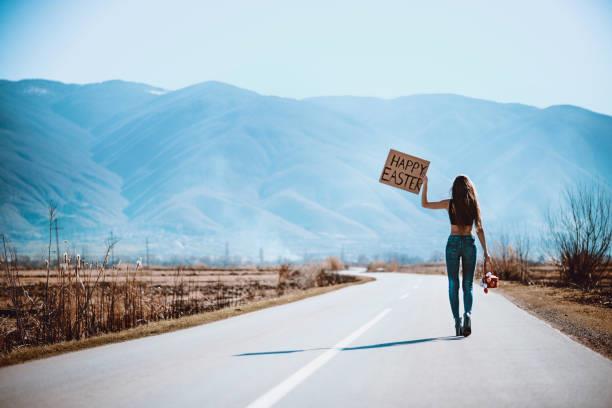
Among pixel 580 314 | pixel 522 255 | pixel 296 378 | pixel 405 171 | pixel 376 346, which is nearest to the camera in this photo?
pixel 296 378

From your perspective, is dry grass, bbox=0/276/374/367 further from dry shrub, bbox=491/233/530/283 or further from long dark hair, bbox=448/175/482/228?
dry shrub, bbox=491/233/530/283

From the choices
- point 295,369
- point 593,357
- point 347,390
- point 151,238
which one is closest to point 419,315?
point 593,357

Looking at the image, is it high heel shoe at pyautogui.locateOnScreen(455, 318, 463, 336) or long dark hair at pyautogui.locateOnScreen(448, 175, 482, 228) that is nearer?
long dark hair at pyautogui.locateOnScreen(448, 175, 482, 228)

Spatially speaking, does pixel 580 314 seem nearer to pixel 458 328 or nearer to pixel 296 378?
pixel 458 328

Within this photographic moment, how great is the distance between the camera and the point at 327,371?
22.4 feet

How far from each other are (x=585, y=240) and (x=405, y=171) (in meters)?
13.4

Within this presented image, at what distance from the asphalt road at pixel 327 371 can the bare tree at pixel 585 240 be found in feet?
37.4

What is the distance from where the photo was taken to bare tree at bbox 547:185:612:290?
20578 millimetres

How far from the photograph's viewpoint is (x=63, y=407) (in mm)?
5477

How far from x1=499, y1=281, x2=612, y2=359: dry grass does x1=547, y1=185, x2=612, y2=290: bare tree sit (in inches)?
64.7

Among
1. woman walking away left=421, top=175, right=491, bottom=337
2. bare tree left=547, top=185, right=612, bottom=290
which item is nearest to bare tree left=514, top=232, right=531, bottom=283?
bare tree left=547, top=185, right=612, bottom=290

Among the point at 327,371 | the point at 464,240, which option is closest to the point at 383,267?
the point at 464,240

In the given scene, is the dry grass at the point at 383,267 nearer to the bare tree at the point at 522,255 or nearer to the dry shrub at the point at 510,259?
the dry shrub at the point at 510,259

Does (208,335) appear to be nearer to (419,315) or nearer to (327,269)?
(419,315)
